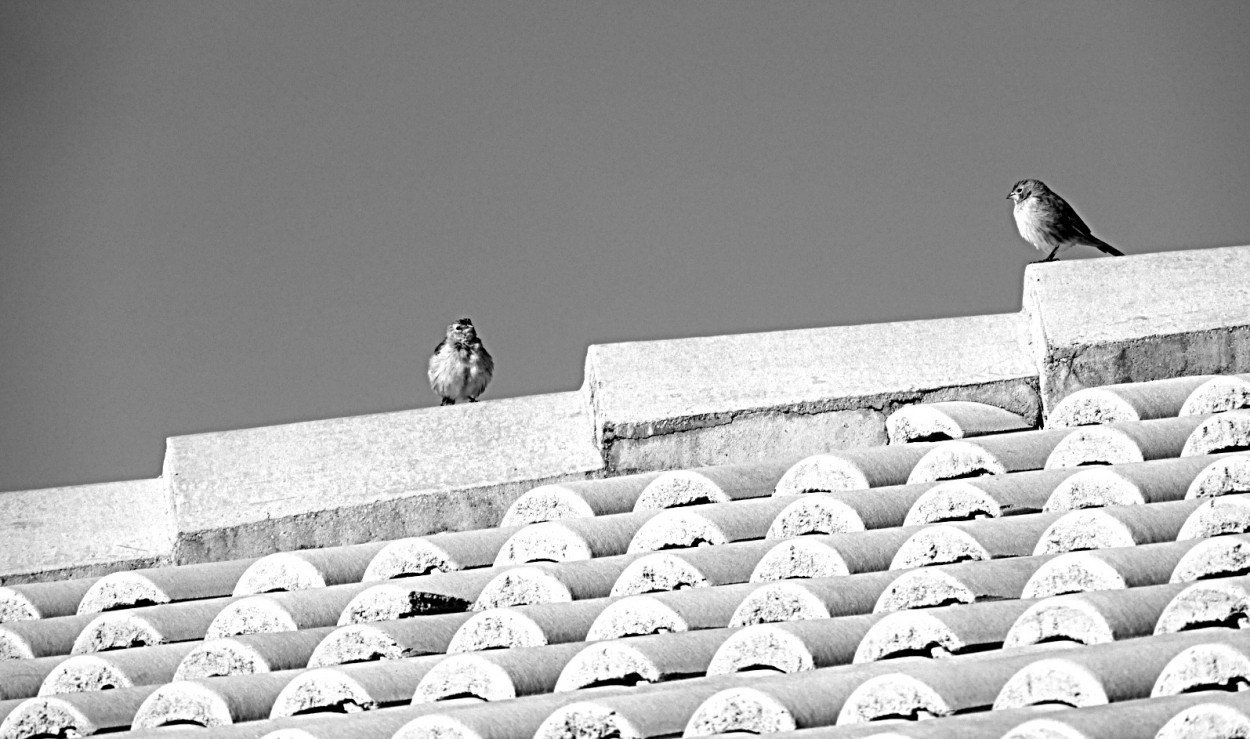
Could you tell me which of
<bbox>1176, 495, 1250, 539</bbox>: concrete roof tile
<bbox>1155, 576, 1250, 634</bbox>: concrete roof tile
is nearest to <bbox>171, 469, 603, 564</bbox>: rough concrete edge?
<bbox>1176, 495, 1250, 539</bbox>: concrete roof tile

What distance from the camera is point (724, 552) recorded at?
3.91 metres

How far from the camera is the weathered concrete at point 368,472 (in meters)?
5.30

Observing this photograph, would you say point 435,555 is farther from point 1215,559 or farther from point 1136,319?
point 1136,319

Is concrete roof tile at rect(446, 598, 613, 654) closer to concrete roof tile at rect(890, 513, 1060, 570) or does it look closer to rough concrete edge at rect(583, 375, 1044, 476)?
concrete roof tile at rect(890, 513, 1060, 570)

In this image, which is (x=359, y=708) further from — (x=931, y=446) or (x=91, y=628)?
(x=931, y=446)

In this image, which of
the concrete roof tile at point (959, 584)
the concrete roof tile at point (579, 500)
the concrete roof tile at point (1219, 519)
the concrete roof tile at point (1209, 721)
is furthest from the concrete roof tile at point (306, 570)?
the concrete roof tile at point (1209, 721)

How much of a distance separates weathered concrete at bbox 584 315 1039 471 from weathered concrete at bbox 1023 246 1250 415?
13 centimetres

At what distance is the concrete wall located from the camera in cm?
531

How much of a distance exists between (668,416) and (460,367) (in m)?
5.45

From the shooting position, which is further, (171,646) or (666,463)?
(666,463)

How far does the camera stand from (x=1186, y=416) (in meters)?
4.52

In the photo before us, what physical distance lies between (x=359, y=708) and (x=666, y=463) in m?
2.14

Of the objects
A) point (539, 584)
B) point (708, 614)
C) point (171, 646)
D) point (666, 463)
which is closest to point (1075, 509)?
point (708, 614)

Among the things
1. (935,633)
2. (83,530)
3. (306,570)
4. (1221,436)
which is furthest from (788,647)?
(83,530)
